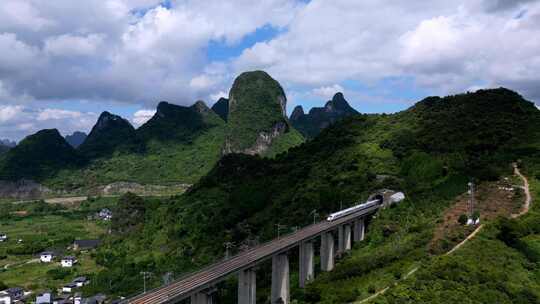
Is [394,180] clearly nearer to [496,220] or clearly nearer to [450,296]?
[496,220]

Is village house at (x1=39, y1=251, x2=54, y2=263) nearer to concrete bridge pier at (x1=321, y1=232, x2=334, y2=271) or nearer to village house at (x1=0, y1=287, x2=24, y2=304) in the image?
village house at (x1=0, y1=287, x2=24, y2=304)

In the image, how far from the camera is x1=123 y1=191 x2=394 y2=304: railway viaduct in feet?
117

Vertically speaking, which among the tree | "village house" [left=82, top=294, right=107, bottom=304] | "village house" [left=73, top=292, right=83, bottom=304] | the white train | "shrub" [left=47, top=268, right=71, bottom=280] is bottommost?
"shrub" [left=47, top=268, right=71, bottom=280]

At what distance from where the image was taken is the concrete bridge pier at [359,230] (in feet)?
217

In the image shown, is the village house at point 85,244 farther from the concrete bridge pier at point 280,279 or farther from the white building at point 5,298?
the concrete bridge pier at point 280,279

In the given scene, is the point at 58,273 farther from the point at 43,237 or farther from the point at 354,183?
the point at 354,183

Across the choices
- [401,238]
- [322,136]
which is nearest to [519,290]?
[401,238]

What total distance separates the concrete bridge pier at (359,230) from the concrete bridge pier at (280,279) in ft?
62.6

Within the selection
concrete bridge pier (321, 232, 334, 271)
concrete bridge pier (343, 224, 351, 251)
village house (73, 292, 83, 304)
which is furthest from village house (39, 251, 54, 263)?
concrete bridge pier (343, 224, 351, 251)

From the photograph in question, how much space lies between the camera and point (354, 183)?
81.0 meters

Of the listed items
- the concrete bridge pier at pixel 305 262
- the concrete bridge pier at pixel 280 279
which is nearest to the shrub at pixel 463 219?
the concrete bridge pier at pixel 305 262

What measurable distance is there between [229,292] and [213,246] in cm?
1666

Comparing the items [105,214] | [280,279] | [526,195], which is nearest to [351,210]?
[280,279]

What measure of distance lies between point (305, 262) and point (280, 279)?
577 centimetres
